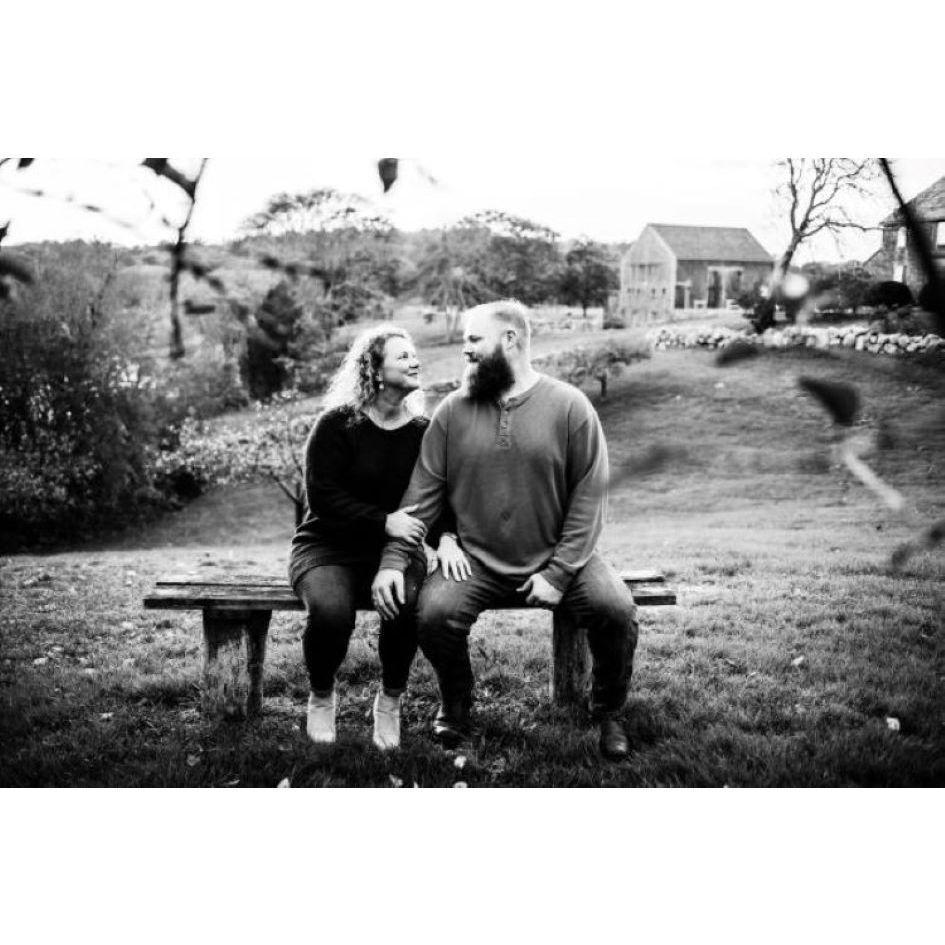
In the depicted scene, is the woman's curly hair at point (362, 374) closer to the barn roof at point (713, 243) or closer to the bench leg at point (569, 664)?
the bench leg at point (569, 664)

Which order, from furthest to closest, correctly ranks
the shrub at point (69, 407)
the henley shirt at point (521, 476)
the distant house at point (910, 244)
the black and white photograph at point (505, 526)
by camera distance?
1. the shrub at point (69, 407)
2. the henley shirt at point (521, 476)
3. the black and white photograph at point (505, 526)
4. the distant house at point (910, 244)

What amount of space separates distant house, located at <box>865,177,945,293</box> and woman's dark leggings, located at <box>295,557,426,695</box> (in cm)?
147

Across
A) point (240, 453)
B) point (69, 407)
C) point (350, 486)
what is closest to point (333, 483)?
point (350, 486)

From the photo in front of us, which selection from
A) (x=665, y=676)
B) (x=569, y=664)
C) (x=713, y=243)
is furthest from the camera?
(x=713, y=243)

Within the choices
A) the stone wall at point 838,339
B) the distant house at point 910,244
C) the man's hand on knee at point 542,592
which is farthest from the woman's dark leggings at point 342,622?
the distant house at point 910,244

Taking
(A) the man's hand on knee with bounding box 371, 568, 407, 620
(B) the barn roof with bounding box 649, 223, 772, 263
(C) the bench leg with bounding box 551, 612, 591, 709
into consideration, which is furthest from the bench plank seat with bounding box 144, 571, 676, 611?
(B) the barn roof with bounding box 649, 223, 772, 263

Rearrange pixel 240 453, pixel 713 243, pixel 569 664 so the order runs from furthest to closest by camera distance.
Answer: pixel 240 453 < pixel 713 243 < pixel 569 664

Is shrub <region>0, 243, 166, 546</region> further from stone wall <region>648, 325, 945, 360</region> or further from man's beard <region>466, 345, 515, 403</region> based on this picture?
stone wall <region>648, 325, 945, 360</region>

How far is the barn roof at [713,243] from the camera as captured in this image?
112 inches

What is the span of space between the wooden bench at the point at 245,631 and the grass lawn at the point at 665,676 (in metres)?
0.10

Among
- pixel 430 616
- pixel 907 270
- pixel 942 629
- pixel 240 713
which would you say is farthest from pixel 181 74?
pixel 942 629

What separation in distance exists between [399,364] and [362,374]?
13 cm

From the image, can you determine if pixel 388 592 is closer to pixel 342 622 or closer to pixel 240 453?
pixel 342 622

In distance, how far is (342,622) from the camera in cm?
225
